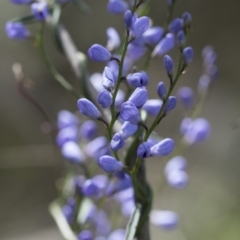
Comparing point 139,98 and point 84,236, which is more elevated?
point 139,98

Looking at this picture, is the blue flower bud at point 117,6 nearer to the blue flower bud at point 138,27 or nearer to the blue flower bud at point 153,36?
the blue flower bud at point 153,36

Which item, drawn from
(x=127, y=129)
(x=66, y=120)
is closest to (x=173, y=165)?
(x=66, y=120)

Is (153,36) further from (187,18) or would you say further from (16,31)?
(16,31)

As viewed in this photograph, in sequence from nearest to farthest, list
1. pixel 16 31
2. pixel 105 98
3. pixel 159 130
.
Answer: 1. pixel 105 98
2. pixel 16 31
3. pixel 159 130

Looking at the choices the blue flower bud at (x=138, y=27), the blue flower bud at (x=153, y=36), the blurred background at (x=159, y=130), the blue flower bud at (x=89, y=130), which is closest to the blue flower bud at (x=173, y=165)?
the blue flower bud at (x=89, y=130)

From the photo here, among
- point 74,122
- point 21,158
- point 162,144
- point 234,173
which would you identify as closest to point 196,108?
point 74,122

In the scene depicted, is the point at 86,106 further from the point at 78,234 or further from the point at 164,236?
the point at 164,236
